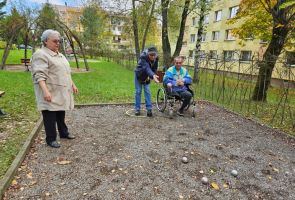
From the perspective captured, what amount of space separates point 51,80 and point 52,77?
5 centimetres

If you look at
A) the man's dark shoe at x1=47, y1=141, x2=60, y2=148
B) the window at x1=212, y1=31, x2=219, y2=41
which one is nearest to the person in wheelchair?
the man's dark shoe at x1=47, y1=141, x2=60, y2=148

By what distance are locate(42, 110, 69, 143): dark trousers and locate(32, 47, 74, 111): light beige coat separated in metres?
0.18

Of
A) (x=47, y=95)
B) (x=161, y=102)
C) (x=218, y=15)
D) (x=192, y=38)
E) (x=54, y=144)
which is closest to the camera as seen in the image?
(x=47, y=95)

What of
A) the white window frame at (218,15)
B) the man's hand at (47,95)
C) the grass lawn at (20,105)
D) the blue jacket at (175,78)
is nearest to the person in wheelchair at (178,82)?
the blue jacket at (175,78)

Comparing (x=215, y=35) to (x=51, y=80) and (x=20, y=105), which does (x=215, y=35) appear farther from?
(x=51, y=80)

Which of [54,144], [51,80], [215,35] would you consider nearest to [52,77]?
[51,80]

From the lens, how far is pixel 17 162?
10.5ft

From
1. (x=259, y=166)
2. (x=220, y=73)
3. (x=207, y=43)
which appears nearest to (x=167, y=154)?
(x=259, y=166)

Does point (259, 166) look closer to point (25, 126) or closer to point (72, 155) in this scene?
point (72, 155)

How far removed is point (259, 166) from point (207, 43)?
27785 millimetres

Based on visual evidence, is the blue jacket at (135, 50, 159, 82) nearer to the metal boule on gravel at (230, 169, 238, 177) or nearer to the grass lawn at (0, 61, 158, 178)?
the grass lawn at (0, 61, 158, 178)

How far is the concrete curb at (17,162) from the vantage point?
2.69m

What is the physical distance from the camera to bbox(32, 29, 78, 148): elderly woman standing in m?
3.36

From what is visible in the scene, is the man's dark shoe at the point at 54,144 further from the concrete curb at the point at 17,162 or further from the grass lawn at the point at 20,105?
the grass lawn at the point at 20,105
